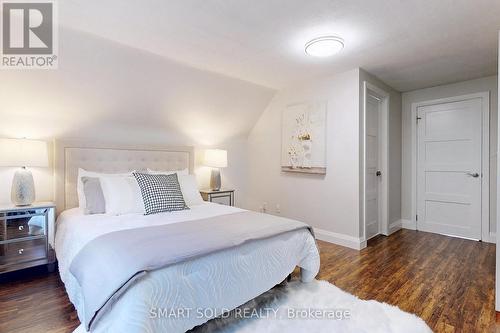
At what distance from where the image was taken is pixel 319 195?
3.70m

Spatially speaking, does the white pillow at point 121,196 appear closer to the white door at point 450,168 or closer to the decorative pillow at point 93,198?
the decorative pillow at point 93,198

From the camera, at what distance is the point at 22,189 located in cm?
249

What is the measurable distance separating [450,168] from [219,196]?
351cm

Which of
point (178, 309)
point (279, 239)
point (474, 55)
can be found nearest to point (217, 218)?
point (279, 239)

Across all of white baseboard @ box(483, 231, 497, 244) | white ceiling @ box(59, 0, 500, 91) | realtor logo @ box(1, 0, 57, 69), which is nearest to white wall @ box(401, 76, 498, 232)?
white baseboard @ box(483, 231, 497, 244)

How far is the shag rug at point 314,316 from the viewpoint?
1.68 meters

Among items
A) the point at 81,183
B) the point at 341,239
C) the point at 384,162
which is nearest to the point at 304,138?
the point at 384,162

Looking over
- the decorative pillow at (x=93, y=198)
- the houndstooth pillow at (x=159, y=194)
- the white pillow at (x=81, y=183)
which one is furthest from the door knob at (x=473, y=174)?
the white pillow at (x=81, y=183)

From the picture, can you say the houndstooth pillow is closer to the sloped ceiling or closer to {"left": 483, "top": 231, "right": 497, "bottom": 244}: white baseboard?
the sloped ceiling

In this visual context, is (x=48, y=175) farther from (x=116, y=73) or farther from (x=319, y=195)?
(x=319, y=195)

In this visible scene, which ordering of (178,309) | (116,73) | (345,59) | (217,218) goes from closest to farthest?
(178,309), (217,218), (116,73), (345,59)

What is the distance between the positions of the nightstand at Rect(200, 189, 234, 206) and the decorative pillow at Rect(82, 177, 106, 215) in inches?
60.3

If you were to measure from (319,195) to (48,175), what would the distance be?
10.9 ft

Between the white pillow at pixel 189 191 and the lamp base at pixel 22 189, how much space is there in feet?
4.65
